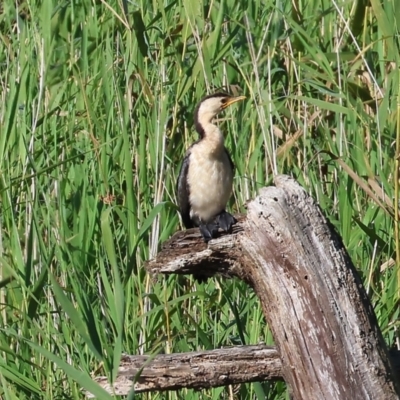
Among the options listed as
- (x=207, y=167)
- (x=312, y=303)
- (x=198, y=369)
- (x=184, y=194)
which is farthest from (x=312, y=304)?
(x=184, y=194)

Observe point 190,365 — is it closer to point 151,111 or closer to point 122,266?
point 122,266

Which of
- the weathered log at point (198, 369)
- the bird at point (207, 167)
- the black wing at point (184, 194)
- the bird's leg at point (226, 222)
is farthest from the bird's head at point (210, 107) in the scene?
the weathered log at point (198, 369)

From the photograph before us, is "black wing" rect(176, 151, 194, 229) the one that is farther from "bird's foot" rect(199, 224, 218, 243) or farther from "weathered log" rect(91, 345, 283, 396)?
"weathered log" rect(91, 345, 283, 396)

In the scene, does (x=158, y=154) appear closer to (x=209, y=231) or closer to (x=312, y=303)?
(x=209, y=231)

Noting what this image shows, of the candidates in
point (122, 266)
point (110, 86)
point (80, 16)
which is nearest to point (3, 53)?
point (80, 16)

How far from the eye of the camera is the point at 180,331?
10.2 feet

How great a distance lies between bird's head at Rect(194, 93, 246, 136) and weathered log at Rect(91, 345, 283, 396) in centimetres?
124

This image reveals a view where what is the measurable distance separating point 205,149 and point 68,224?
1.82 ft

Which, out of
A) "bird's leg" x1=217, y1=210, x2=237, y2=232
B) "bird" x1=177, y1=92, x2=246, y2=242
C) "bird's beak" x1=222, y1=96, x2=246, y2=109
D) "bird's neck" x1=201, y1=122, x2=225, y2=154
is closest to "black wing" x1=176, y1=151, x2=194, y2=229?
"bird" x1=177, y1=92, x2=246, y2=242

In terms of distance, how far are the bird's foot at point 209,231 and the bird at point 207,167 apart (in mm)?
684

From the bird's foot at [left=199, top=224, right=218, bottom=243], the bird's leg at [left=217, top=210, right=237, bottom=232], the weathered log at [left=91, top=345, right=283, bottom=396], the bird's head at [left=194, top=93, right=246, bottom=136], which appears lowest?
the weathered log at [left=91, top=345, right=283, bottom=396]

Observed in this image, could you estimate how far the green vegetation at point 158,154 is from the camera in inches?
118

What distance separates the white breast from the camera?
11.5ft

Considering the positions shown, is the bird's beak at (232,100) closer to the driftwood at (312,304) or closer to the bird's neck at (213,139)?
the bird's neck at (213,139)
